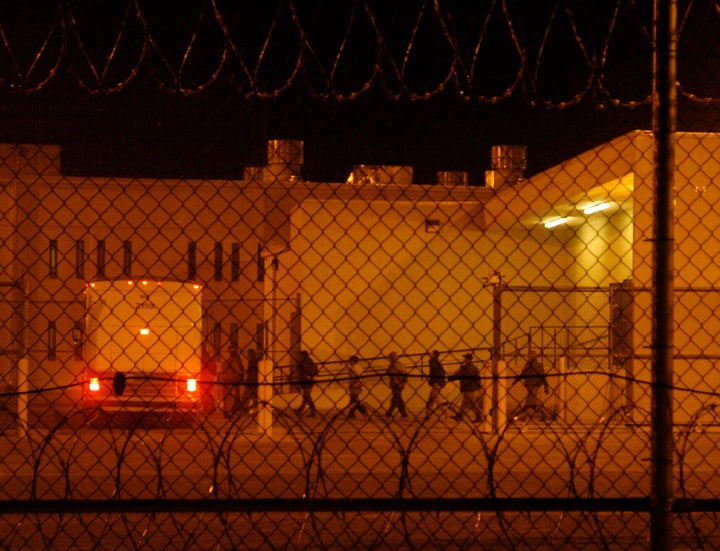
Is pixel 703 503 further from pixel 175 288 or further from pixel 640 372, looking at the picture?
pixel 175 288

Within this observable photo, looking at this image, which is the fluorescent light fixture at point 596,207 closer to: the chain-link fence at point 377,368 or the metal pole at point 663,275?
the chain-link fence at point 377,368

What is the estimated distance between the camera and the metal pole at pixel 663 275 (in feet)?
14.4

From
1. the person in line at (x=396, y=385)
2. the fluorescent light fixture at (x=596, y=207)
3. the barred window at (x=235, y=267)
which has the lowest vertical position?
the person in line at (x=396, y=385)

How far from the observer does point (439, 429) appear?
19109mm

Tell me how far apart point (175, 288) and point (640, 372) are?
8567 mm

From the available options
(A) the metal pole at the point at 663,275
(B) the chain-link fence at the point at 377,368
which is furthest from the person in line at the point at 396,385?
(A) the metal pole at the point at 663,275

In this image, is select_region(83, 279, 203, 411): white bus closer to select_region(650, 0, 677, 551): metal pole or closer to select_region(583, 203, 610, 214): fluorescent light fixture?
select_region(583, 203, 610, 214): fluorescent light fixture

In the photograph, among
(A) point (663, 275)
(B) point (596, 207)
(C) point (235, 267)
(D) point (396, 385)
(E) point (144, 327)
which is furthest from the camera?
(C) point (235, 267)

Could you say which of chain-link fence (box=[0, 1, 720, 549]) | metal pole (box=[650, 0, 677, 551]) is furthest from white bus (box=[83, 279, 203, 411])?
metal pole (box=[650, 0, 677, 551])

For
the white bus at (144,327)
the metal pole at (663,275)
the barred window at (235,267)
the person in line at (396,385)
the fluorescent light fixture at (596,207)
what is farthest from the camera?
the barred window at (235,267)

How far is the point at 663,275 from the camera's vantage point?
4.45m

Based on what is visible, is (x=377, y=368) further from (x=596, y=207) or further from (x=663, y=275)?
(x=663, y=275)

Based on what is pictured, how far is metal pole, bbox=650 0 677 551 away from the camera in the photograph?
440cm

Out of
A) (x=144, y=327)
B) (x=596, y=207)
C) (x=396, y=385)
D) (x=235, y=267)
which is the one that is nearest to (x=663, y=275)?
(x=396, y=385)
